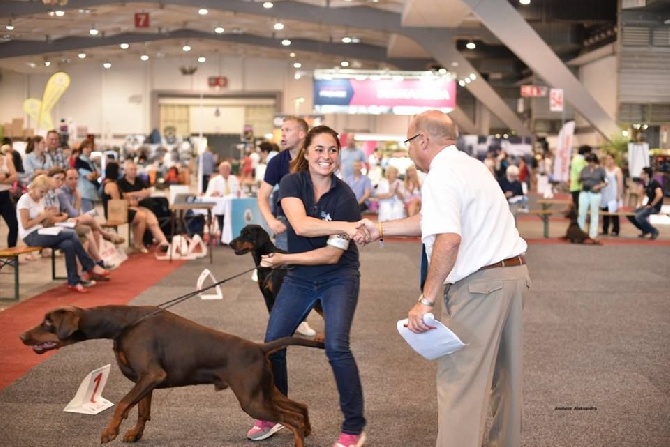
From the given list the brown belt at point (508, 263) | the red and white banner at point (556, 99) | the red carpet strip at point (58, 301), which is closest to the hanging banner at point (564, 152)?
the red and white banner at point (556, 99)

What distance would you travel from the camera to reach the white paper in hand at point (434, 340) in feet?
12.1

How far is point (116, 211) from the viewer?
45.8 ft

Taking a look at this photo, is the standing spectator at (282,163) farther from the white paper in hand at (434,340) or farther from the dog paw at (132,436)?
the white paper in hand at (434,340)

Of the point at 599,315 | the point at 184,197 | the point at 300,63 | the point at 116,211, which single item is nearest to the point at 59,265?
the point at 116,211

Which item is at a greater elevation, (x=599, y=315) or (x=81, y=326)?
(x=81, y=326)

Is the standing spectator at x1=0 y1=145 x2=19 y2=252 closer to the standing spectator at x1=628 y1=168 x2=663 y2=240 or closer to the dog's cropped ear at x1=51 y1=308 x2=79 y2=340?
the dog's cropped ear at x1=51 y1=308 x2=79 y2=340

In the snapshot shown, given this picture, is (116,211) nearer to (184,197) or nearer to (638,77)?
(184,197)

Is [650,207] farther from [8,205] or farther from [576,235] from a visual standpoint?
[8,205]

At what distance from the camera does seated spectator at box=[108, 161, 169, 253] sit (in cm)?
1488

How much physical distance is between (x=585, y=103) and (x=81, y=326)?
2481 centimetres

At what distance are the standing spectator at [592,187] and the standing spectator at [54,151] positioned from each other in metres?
9.25

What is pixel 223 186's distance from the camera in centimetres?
1677

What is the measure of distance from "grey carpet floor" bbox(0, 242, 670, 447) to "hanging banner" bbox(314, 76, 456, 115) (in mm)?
11794

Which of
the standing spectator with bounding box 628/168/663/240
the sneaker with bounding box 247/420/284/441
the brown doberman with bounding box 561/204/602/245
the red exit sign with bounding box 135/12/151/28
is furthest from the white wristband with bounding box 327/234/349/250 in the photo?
the red exit sign with bounding box 135/12/151/28
